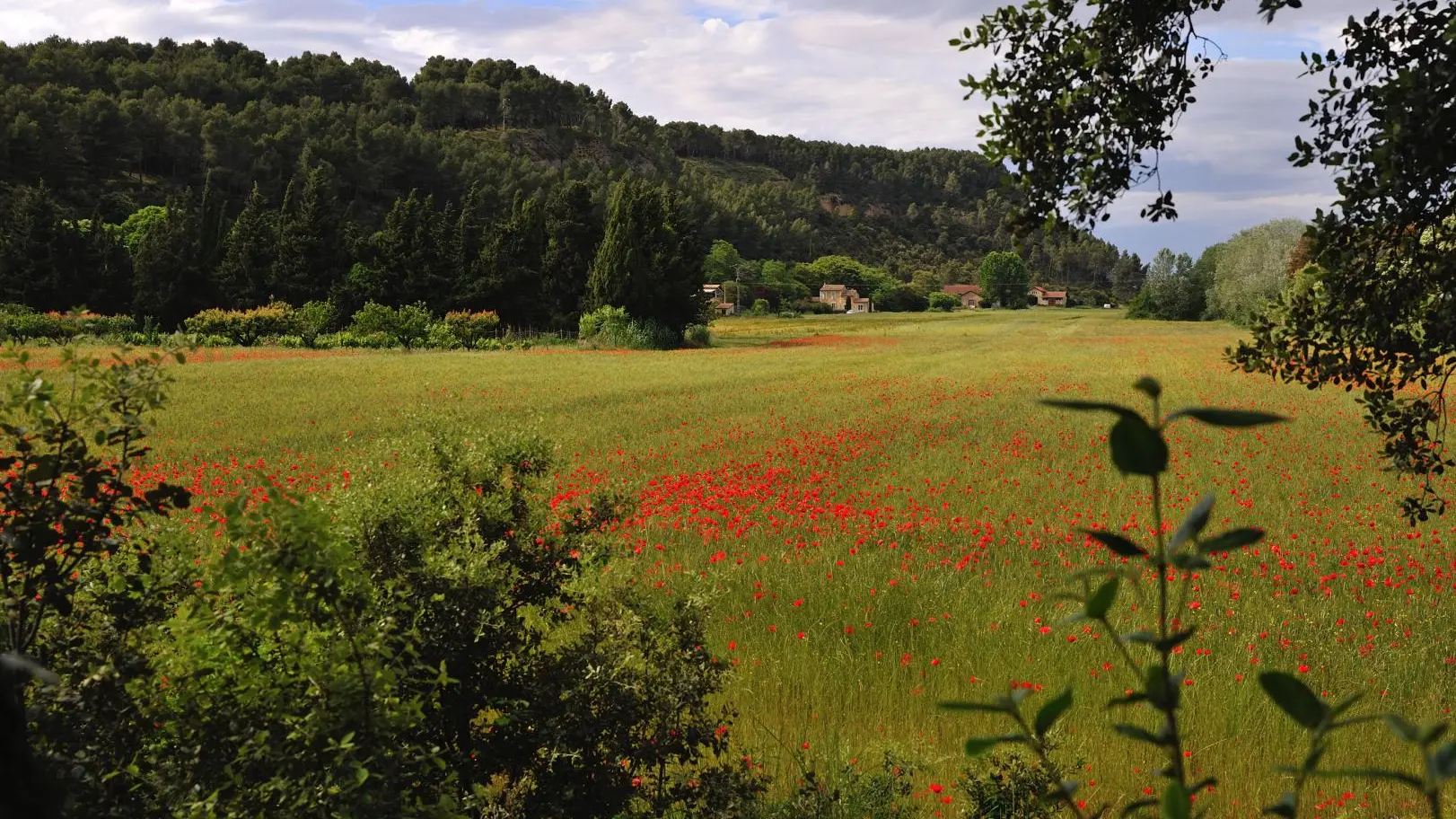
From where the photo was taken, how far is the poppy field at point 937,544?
18.5 ft

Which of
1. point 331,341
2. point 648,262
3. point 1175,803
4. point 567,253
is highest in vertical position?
point 567,253

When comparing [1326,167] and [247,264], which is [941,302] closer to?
[247,264]

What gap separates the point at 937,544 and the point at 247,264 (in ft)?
181

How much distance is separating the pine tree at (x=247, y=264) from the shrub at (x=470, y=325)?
12.2 metres

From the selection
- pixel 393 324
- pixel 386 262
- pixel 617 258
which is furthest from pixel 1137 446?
pixel 386 262

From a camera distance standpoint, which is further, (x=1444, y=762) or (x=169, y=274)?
(x=169, y=274)

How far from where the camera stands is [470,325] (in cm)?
5134

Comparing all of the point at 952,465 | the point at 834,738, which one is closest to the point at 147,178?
the point at 952,465

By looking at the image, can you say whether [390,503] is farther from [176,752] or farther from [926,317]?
[926,317]

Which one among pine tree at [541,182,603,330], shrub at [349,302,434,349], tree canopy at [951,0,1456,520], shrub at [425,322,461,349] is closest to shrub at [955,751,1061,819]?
tree canopy at [951,0,1456,520]

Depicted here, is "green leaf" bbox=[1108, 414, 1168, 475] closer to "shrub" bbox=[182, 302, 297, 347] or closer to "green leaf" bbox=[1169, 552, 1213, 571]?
"green leaf" bbox=[1169, 552, 1213, 571]

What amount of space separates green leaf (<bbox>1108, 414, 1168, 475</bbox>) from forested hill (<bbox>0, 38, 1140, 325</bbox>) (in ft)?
Answer: 14.2

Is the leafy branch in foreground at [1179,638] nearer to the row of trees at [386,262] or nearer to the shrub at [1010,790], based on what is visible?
the shrub at [1010,790]

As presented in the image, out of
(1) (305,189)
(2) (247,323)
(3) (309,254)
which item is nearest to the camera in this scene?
(2) (247,323)
